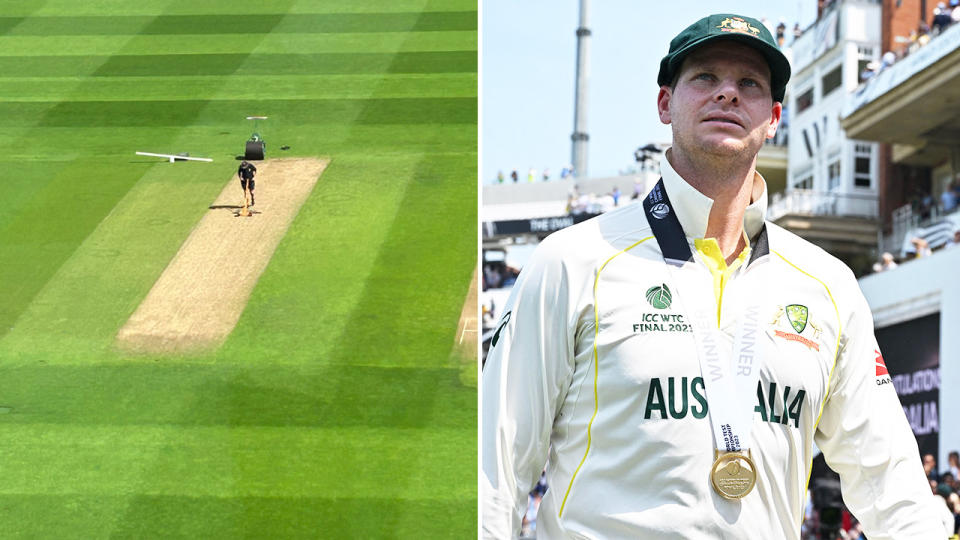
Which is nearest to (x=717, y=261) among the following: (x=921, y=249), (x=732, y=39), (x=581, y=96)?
(x=732, y=39)

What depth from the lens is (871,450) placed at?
10.2ft

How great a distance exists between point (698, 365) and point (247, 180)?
10.2 metres

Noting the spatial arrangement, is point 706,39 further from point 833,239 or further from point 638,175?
point 638,175

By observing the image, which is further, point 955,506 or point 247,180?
point 247,180

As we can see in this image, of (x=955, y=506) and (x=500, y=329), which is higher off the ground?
(x=500, y=329)

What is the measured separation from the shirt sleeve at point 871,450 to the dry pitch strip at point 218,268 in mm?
7718

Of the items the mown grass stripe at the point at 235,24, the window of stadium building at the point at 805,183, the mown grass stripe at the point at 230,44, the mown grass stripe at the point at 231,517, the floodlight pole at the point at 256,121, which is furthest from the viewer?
the window of stadium building at the point at 805,183

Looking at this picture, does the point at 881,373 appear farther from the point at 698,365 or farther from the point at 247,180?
the point at 247,180

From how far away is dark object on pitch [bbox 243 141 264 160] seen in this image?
13320 mm

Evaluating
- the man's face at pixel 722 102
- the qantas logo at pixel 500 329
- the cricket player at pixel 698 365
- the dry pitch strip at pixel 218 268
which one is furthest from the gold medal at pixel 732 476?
the dry pitch strip at pixel 218 268

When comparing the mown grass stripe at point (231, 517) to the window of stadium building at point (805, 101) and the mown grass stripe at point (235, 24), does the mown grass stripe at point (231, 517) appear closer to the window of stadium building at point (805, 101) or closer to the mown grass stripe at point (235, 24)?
the mown grass stripe at point (235, 24)

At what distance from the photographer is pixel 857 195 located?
3161cm

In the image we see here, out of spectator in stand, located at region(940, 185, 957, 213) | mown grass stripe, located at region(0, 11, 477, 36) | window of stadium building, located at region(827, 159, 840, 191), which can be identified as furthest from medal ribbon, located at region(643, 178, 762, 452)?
window of stadium building, located at region(827, 159, 840, 191)

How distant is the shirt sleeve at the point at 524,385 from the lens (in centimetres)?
288
